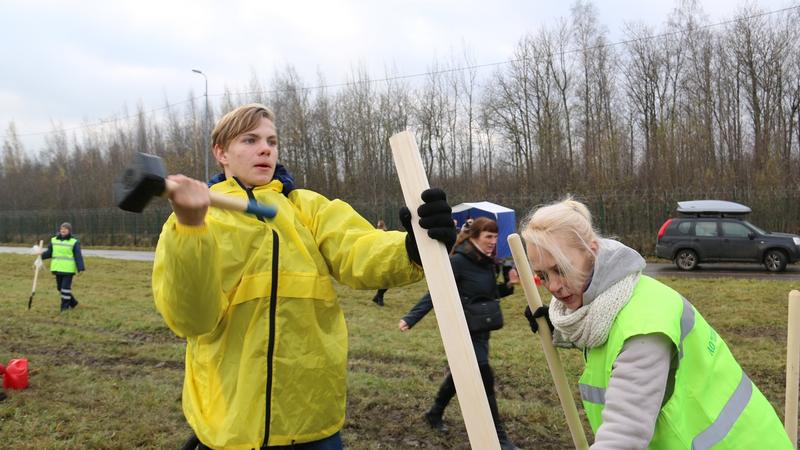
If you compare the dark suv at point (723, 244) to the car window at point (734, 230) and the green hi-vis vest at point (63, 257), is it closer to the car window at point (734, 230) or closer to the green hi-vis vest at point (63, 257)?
the car window at point (734, 230)

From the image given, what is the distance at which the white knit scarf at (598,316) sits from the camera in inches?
70.8

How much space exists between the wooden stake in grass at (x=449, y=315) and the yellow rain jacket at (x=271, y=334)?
1.02 feet

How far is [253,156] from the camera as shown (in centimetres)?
234

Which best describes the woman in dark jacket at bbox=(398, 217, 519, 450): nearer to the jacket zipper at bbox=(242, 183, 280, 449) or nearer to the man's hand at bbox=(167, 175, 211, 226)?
the jacket zipper at bbox=(242, 183, 280, 449)

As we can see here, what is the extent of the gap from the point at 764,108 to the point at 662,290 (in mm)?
30849

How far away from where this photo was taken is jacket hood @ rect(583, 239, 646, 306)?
6.06 ft

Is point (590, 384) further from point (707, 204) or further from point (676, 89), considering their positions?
point (676, 89)

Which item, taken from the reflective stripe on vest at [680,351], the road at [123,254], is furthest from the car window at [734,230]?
the road at [123,254]

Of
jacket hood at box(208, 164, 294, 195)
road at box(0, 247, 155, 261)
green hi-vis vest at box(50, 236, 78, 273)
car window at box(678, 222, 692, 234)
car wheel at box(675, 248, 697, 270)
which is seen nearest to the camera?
jacket hood at box(208, 164, 294, 195)

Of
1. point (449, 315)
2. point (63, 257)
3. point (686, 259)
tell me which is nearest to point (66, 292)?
point (63, 257)

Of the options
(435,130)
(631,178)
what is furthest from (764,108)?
(435,130)

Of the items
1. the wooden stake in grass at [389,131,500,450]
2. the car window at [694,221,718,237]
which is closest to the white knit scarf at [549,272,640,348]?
the wooden stake in grass at [389,131,500,450]

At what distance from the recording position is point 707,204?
19953mm

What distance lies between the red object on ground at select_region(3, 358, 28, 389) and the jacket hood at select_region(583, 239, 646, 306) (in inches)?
245
